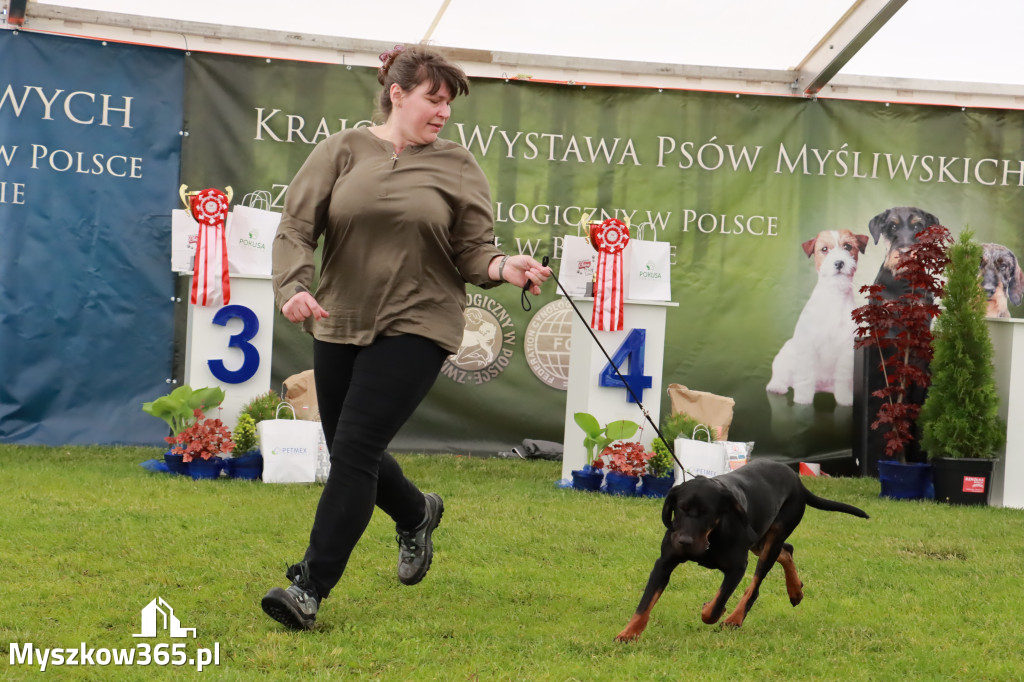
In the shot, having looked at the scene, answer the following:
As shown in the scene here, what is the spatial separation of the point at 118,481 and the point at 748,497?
3555mm

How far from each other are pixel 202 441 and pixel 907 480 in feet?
13.1

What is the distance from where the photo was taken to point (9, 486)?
498cm

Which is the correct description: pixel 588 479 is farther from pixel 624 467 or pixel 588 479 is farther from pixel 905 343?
pixel 905 343

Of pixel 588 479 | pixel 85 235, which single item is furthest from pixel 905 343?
pixel 85 235

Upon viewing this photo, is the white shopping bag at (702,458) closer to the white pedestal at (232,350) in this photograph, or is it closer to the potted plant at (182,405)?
the white pedestal at (232,350)

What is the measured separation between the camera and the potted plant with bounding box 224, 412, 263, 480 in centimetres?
564

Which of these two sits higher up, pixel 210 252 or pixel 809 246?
pixel 809 246

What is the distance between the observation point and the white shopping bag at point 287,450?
18.3 feet

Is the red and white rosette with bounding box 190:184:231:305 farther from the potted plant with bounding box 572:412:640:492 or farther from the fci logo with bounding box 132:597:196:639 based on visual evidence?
the fci logo with bounding box 132:597:196:639

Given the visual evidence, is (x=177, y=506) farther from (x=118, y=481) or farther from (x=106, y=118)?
(x=106, y=118)

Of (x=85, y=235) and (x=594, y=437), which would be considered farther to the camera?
(x=85, y=235)

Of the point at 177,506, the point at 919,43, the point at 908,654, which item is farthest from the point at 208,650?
the point at 919,43

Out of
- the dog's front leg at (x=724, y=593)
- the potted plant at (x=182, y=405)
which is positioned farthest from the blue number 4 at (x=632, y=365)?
the dog's front leg at (x=724, y=593)

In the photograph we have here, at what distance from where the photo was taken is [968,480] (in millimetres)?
5953
